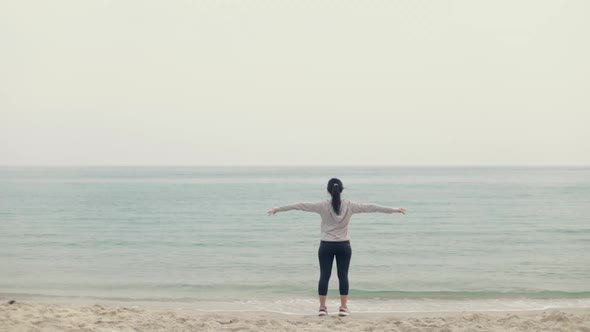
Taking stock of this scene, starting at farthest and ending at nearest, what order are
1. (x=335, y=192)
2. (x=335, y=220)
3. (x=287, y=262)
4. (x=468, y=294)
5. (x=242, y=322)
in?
1. (x=287, y=262)
2. (x=468, y=294)
3. (x=242, y=322)
4. (x=335, y=220)
5. (x=335, y=192)

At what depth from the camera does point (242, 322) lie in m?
8.48

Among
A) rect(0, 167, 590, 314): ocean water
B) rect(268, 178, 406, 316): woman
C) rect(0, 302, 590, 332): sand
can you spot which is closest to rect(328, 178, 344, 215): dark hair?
rect(268, 178, 406, 316): woman

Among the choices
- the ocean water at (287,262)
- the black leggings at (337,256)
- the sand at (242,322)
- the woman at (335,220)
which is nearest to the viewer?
the sand at (242,322)

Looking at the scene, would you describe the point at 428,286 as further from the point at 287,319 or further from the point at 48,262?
the point at 48,262

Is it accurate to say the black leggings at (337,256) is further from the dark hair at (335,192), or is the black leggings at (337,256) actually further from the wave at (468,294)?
the wave at (468,294)

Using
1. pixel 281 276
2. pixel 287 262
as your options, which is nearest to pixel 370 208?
pixel 281 276

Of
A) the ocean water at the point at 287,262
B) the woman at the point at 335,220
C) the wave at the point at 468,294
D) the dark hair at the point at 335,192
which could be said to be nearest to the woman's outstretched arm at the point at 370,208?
the woman at the point at 335,220

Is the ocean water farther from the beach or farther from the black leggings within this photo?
the black leggings

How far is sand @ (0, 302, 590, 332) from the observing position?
777 centimetres

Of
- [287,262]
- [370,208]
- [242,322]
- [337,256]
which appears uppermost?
[370,208]

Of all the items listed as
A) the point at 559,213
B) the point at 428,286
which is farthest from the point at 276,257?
the point at 559,213

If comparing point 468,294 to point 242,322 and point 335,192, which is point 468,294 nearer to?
point 335,192

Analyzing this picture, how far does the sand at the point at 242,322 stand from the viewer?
25.5 feet

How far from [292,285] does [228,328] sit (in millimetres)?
5120
